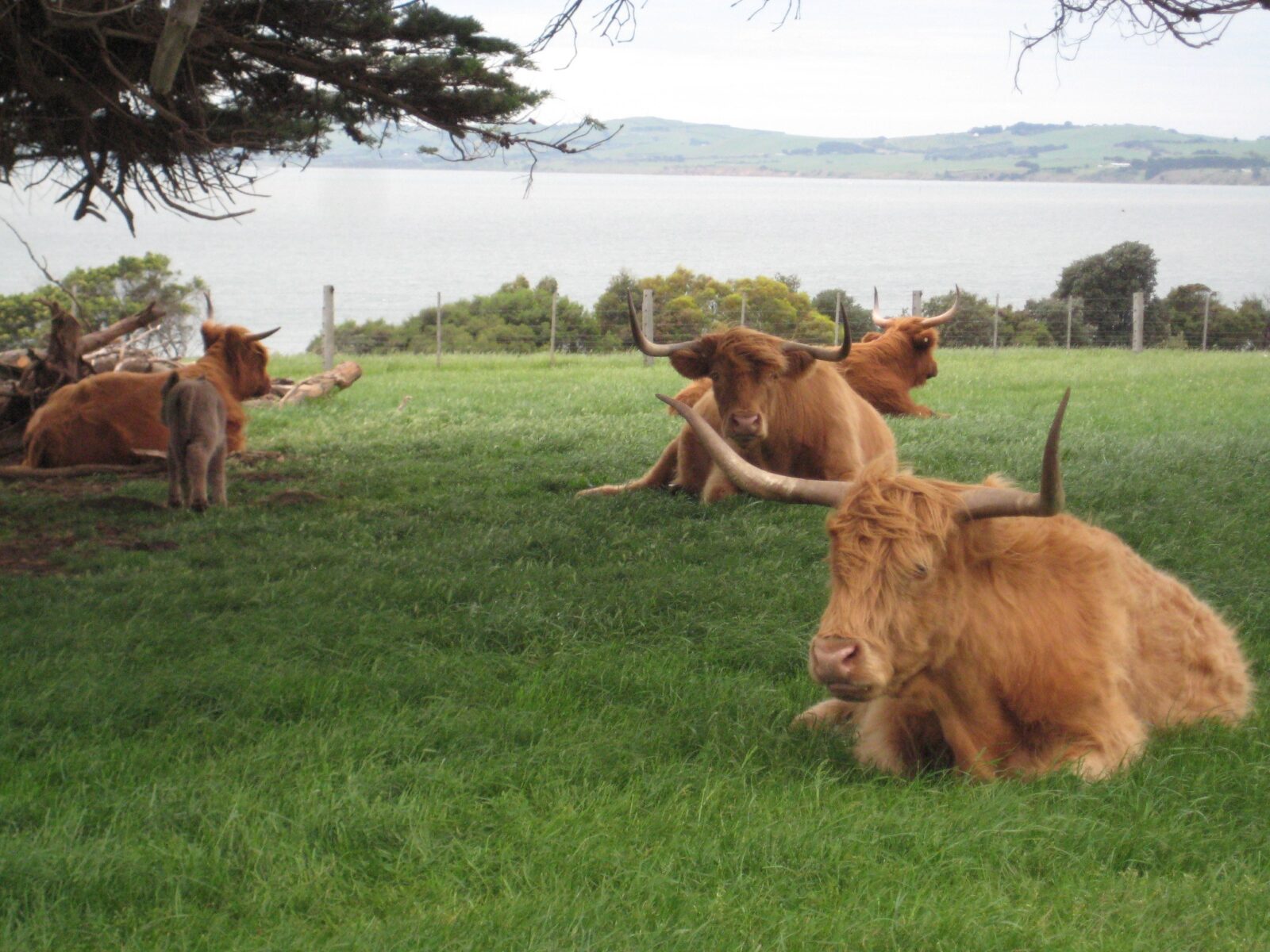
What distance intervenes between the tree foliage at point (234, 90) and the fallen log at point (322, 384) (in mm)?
6349

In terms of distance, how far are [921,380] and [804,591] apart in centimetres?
947

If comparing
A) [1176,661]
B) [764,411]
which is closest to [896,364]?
[764,411]

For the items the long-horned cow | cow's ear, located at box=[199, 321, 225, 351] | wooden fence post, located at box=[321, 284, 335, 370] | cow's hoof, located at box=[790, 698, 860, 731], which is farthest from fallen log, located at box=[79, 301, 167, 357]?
cow's hoof, located at box=[790, 698, 860, 731]

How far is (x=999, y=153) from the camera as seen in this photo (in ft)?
537

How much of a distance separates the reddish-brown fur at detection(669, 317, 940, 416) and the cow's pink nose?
1101 cm

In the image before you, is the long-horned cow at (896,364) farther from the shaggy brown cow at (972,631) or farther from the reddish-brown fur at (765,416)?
the shaggy brown cow at (972,631)

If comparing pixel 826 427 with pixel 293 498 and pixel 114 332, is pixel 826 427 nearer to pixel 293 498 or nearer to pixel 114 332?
pixel 293 498

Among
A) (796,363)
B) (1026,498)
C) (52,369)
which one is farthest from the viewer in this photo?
(52,369)

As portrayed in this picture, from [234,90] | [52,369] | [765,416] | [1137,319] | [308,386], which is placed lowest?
[308,386]

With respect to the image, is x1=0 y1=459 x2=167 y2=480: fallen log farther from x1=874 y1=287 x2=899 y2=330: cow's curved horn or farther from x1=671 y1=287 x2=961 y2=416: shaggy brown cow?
x1=874 y1=287 x2=899 y2=330: cow's curved horn

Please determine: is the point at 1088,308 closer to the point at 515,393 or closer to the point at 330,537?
the point at 515,393

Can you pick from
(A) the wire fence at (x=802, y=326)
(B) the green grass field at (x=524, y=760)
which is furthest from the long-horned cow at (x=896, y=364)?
(A) the wire fence at (x=802, y=326)

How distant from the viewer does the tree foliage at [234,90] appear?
8.16 metres

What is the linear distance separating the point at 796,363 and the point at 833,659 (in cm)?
623
